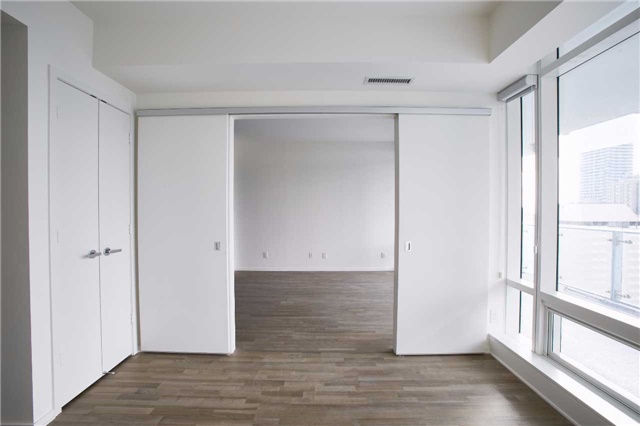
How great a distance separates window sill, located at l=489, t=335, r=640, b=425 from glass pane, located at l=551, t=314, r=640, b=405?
10cm

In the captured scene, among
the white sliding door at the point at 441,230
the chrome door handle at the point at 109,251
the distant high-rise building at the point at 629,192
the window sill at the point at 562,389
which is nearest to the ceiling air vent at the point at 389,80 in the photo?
the white sliding door at the point at 441,230

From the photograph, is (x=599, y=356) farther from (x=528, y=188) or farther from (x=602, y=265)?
(x=528, y=188)

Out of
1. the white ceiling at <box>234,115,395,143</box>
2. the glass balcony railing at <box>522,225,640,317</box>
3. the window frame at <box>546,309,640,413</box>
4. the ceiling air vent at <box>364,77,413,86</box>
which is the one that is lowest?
the window frame at <box>546,309,640,413</box>

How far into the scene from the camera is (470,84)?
2.58m

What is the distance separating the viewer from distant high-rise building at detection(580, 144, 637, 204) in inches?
70.4

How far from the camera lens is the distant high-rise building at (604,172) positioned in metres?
1.79

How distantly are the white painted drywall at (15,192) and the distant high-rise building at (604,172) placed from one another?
13.3 ft

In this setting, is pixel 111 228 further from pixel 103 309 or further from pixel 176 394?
pixel 176 394

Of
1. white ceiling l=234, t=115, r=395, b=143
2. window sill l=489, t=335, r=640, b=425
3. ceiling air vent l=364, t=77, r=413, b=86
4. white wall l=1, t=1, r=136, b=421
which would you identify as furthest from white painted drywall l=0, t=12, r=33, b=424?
window sill l=489, t=335, r=640, b=425

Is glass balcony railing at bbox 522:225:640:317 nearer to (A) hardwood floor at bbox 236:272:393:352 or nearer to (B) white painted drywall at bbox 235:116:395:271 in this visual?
(A) hardwood floor at bbox 236:272:393:352

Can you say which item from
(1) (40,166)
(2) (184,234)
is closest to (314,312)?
(2) (184,234)

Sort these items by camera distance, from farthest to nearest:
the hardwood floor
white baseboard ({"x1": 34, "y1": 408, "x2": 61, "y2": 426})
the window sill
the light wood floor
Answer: the hardwood floor < the light wood floor < white baseboard ({"x1": 34, "y1": 408, "x2": 61, "y2": 426}) < the window sill

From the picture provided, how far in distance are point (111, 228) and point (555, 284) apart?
4.09 meters

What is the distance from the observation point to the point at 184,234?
274 cm
